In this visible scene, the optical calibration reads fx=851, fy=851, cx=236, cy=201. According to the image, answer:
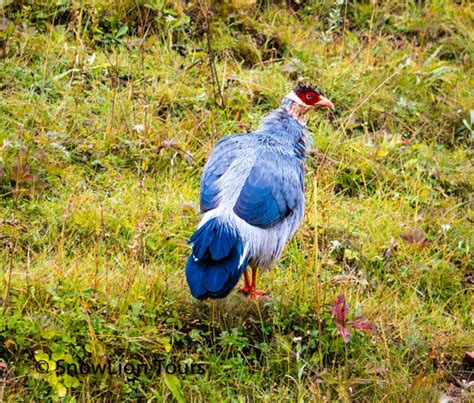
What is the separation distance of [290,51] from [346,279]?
2.89 m

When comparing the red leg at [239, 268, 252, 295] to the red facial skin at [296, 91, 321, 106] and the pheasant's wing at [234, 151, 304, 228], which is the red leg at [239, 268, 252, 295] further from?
the red facial skin at [296, 91, 321, 106]

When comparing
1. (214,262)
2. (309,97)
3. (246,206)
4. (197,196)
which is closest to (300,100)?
(309,97)

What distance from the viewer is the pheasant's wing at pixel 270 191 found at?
493cm

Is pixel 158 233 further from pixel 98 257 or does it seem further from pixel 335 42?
pixel 335 42

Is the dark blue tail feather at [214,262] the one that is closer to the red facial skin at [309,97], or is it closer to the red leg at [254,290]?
the red leg at [254,290]

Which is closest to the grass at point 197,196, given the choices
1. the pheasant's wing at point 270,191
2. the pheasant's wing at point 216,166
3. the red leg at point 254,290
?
the red leg at point 254,290

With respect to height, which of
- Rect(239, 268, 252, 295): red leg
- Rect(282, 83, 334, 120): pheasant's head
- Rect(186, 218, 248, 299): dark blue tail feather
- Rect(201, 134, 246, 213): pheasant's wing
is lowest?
Rect(239, 268, 252, 295): red leg

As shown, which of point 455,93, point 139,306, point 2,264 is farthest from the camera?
point 455,93

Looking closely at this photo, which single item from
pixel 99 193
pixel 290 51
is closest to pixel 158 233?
pixel 99 193

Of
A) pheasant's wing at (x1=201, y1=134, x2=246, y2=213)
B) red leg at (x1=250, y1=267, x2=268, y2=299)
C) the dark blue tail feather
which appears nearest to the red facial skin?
pheasant's wing at (x1=201, y1=134, x2=246, y2=213)

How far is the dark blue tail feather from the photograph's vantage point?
4512 mm

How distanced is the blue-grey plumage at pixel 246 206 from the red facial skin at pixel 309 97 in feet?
1.01

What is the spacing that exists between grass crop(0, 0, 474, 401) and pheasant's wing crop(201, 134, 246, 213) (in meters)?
0.52

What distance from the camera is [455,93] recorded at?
7.65 meters
